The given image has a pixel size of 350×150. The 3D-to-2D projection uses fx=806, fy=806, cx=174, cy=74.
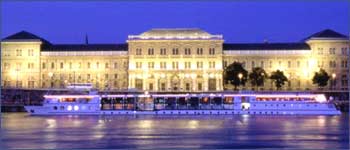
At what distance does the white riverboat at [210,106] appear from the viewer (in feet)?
196

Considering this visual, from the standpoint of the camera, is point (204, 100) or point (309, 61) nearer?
point (204, 100)

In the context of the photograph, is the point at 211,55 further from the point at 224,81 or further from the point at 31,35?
the point at 31,35

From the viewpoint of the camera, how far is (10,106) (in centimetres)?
7731

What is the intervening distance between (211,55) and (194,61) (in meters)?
2.28

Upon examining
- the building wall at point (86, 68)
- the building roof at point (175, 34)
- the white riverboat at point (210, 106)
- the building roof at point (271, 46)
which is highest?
the building roof at point (175, 34)

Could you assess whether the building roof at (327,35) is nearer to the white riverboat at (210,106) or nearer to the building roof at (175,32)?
the building roof at (175,32)

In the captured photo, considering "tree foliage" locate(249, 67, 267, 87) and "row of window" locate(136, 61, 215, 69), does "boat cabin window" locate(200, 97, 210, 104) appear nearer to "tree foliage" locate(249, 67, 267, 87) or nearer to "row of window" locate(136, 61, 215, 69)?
"tree foliage" locate(249, 67, 267, 87)

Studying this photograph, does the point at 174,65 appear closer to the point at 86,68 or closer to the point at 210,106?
the point at 86,68

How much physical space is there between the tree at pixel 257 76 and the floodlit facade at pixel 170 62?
4485 millimetres

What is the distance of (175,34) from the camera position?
333ft

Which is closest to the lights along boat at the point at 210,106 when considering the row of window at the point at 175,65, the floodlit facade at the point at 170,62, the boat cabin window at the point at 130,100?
the boat cabin window at the point at 130,100

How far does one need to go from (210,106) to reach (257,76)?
34977 mm

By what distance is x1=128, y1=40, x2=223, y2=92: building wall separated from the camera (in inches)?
4001

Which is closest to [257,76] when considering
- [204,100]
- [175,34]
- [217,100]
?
[175,34]
